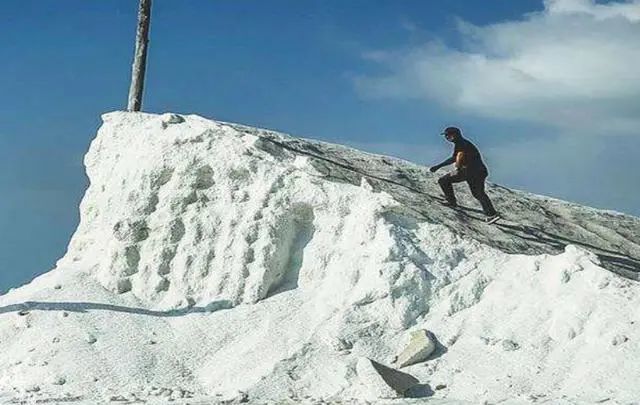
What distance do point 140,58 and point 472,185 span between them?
733 centimetres

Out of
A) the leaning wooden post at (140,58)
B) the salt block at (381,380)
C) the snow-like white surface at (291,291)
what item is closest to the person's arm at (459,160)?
the snow-like white surface at (291,291)

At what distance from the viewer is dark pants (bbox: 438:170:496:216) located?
46.3ft

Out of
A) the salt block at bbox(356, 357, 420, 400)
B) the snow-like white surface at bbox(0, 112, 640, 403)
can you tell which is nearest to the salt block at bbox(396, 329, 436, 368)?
the snow-like white surface at bbox(0, 112, 640, 403)

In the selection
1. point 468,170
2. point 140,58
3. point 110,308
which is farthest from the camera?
point 140,58

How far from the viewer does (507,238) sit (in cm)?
1338

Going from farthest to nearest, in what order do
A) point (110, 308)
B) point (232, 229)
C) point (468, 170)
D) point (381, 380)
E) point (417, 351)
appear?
point (468, 170) < point (232, 229) < point (110, 308) < point (417, 351) < point (381, 380)

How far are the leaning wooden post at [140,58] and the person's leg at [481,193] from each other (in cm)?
659

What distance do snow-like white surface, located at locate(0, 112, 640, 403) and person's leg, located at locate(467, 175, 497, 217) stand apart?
288 millimetres

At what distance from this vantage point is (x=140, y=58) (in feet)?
60.9

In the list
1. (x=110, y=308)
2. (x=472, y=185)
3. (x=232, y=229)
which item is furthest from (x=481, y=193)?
(x=110, y=308)

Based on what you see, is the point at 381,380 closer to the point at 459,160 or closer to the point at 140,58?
the point at 459,160

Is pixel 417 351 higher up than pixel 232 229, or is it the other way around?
pixel 232 229

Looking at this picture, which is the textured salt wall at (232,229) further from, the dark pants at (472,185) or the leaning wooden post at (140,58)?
the leaning wooden post at (140,58)

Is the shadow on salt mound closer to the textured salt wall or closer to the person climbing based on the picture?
the textured salt wall
